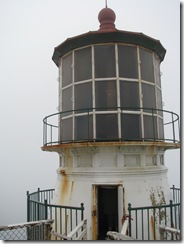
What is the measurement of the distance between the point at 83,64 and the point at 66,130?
220 centimetres

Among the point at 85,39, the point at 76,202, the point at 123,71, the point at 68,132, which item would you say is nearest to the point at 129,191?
the point at 76,202

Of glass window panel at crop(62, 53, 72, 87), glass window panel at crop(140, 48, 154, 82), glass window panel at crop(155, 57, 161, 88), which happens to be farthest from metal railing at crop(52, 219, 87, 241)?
glass window panel at crop(155, 57, 161, 88)

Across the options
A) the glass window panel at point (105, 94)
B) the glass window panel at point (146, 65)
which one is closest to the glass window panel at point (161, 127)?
the glass window panel at point (146, 65)

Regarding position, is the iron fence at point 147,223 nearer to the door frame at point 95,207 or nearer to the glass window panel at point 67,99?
the door frame at point 95,207

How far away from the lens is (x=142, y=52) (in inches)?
279

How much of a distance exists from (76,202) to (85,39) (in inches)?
197

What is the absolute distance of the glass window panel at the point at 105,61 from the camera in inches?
265

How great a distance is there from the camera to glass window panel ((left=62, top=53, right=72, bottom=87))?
7364mm

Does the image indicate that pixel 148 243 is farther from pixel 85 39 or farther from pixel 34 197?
pixel 85 39

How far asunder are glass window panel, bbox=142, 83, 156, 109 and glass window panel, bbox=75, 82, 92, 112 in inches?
67.1

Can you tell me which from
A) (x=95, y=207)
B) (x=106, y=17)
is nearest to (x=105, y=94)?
(x=106, y=17)

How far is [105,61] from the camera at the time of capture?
6.78 m

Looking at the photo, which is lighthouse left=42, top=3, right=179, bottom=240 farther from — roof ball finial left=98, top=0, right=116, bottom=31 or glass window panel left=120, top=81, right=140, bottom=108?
roof ball finial left=98, top=0, right=116, bottom=31

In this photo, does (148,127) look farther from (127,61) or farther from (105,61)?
(105,61)
